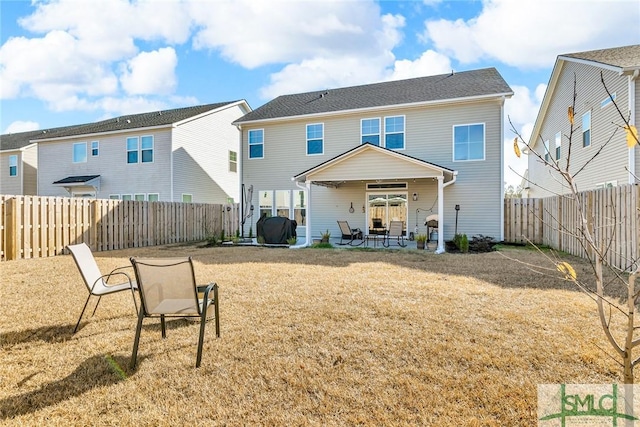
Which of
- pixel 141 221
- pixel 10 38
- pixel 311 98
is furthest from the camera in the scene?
pixel 311 98

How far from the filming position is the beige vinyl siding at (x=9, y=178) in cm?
2345

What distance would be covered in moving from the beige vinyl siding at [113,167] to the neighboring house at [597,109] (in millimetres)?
16926

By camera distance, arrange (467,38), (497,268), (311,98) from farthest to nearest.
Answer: (311,98) < (467,38) < (497,268)

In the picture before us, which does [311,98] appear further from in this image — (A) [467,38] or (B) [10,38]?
(B) [10,38]

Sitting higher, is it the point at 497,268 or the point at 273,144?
the point at 273,144

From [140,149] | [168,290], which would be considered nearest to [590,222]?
[168,290]

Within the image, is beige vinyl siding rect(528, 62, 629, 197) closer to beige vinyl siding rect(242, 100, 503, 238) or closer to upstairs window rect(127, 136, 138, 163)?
beige vinyl siding rect(242, 100, 503, 238)

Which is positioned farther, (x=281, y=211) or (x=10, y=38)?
(x=281, y=211)

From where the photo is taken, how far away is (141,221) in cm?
1315

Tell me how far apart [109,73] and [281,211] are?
12819 millimetres

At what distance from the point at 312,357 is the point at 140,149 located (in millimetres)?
19239

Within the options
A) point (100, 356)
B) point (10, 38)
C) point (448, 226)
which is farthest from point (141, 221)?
point (448, 226)

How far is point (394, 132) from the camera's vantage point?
14.8 meters

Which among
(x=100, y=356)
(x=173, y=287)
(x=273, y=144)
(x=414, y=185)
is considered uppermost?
(x=273, y=144)
